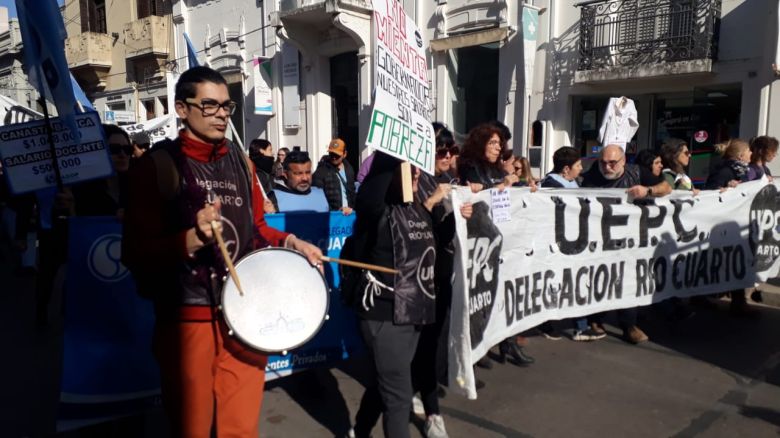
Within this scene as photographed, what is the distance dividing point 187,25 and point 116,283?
777 inches

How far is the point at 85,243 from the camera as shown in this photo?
319 centimetres

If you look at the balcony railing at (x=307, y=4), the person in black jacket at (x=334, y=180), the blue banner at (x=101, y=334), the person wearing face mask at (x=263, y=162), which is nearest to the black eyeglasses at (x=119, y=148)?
the blue banner at (x=101, y=334)

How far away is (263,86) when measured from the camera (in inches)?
690

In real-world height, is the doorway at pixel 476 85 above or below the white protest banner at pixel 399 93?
above

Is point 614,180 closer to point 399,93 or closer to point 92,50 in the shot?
point 399,93

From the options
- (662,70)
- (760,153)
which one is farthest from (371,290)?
(662,70)

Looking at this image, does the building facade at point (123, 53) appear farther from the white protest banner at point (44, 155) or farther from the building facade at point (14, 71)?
the white protest banner at point (44, 155)

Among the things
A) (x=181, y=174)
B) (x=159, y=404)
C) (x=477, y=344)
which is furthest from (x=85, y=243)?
(x=477, y=344)

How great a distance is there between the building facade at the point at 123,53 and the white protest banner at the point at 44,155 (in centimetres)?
1749

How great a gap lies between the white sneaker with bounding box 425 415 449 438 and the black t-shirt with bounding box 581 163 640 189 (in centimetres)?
262

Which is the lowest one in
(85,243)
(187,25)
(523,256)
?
(523,256)

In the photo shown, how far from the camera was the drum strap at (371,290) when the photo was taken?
2719mm

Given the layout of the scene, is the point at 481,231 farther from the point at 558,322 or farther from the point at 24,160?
the point at 24,160

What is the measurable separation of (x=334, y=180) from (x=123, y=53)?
21.0 meters
